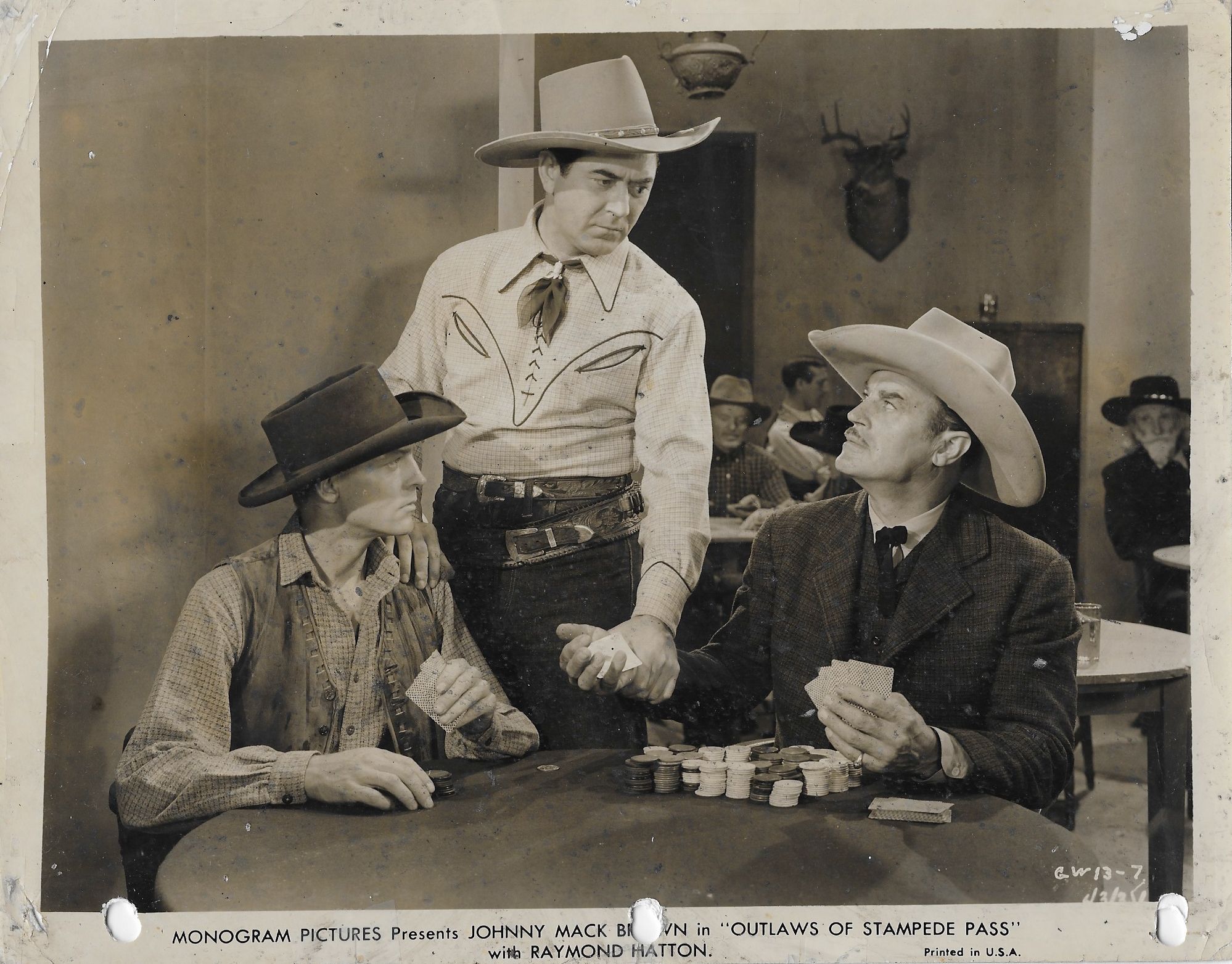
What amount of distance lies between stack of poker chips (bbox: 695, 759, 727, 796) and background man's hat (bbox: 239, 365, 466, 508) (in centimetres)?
92

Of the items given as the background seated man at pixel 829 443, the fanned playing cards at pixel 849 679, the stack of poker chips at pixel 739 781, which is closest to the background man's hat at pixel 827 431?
the background seated man at pixel 829 443

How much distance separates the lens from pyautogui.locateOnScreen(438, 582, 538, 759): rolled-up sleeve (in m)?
2.41

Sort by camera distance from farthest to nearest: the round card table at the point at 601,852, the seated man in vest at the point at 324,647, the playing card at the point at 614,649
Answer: the playing card at the point at 614,649 < the seated man in vest at the point at 324,647 < the round card table at the point at 601,852

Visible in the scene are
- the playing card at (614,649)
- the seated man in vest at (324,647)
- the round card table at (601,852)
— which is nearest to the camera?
the round card table at (601,852)

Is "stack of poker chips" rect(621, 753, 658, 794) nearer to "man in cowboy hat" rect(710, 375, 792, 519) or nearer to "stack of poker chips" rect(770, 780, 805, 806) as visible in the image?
"stack of poker chips" rect(770, 780, 805, 806)

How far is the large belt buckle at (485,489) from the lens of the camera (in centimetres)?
247

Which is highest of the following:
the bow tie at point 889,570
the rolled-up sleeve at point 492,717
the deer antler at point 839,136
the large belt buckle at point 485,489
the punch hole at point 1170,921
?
the deer antler at point 839,136

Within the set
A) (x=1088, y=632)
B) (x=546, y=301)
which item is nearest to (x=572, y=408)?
(x=546, y=301)

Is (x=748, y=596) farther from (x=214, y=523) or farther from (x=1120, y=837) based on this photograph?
(x=214, y=523)

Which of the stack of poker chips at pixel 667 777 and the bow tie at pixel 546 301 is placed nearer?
the stack of poker chips at pixel 667 777

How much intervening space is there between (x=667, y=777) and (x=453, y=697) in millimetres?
488

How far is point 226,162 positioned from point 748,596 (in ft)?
5.04

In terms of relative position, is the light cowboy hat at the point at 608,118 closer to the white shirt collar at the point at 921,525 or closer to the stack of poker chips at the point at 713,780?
the white shirt collar at the point at 921,525

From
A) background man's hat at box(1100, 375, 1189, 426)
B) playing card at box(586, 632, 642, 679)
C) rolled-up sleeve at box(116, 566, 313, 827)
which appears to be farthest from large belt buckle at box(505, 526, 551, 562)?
background man's hat at box(1100, 375, 1189, 426)
